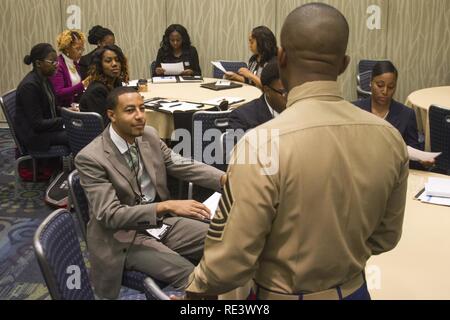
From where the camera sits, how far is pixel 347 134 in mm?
1354

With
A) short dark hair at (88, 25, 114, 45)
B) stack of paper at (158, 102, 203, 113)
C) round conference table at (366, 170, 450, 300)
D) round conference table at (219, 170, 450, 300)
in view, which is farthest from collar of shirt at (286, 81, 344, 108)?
short dark hair at (88, 25, 114, 45)

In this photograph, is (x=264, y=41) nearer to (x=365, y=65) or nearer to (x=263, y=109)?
(x=365, y=65)

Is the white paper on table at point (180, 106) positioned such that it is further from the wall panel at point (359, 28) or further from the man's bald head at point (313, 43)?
the man's bald head at point (313, 43)

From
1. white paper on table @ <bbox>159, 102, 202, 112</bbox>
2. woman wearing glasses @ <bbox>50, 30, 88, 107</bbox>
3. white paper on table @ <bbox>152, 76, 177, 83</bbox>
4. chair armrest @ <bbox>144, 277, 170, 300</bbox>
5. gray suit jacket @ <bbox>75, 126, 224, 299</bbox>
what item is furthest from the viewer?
white paper on table @ <bbox>152, 76, 177, 83</bbox>

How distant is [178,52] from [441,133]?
3752 mm

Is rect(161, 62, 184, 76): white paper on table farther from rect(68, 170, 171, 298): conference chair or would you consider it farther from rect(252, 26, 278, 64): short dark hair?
rect(68, 170, 171, 298): conference chair

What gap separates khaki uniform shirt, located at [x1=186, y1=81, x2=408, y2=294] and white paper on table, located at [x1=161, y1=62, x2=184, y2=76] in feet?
17.8

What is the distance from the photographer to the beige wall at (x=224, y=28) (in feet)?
23.1

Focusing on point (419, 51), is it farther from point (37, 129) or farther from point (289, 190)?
point (289, 190)

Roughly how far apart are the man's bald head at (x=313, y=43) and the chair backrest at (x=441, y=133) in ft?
9.42

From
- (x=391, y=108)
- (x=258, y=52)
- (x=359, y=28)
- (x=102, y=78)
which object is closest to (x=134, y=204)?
(x=391, y=108)

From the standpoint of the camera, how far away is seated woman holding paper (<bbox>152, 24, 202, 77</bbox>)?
678 cm

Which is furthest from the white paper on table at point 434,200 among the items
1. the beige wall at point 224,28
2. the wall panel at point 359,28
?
the beige wall at point 224,28

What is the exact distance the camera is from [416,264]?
2076 mm
